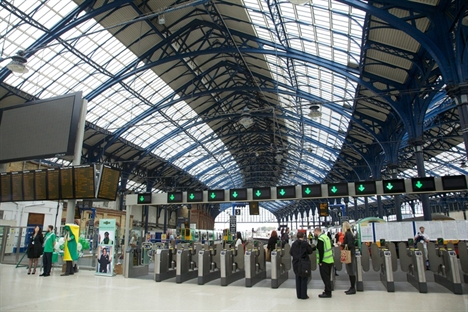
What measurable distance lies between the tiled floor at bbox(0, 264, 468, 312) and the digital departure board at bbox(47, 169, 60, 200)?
3105mm

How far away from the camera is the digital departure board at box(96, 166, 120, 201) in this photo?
40.4 ft

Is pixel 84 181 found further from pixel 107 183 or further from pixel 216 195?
pixel 216 195

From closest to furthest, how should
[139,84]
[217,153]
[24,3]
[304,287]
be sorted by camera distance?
1. [304,287]
2. [24,3]
3. [139,84]
4. [217,153]

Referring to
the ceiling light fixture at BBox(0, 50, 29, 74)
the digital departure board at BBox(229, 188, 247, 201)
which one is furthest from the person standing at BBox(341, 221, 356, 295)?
the ceiling light fixture at BBox(0, 50, 29, 74)

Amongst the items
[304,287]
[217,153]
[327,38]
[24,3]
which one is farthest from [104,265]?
[217,153]

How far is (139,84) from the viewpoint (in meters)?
26.3

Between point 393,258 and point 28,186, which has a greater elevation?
point 28,186

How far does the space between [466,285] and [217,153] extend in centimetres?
3923

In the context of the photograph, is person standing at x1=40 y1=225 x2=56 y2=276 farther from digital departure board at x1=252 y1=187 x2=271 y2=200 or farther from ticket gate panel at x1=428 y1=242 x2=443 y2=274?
ticket gate panel at x1=428 y1=242 x2=443 y2=274

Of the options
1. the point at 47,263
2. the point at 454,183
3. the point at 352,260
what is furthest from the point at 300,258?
the point at 47,263

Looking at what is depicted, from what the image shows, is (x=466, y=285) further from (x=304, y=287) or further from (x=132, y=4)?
(x=132, y=4)

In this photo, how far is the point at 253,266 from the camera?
1097 cm

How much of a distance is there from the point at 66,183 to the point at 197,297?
741 centimetres

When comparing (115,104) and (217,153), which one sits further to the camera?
(217,153)
